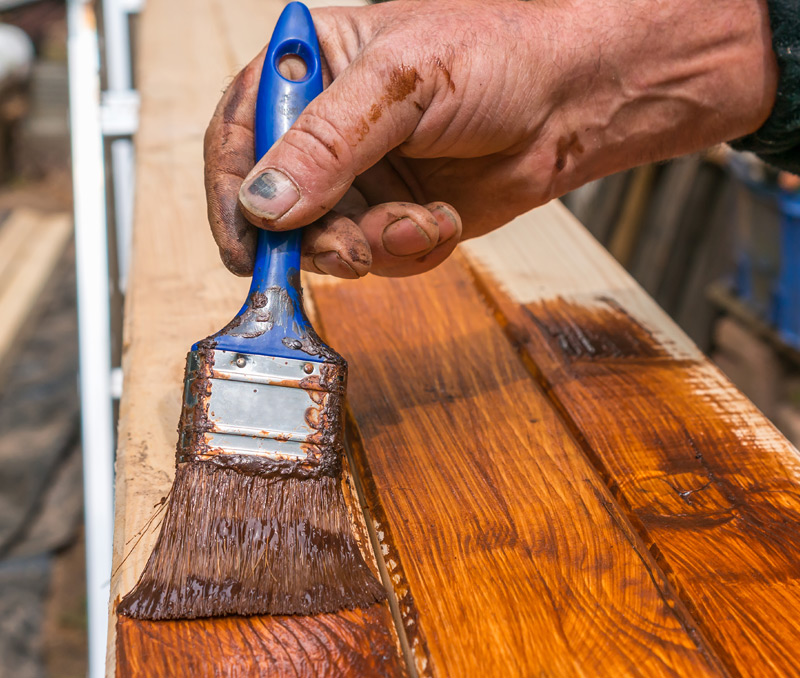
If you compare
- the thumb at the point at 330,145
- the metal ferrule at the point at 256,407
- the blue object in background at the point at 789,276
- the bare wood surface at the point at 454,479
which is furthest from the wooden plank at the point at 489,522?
the blue object in background at the point at 789,276

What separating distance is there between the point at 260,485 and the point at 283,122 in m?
0.53

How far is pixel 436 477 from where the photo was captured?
3.64 feet

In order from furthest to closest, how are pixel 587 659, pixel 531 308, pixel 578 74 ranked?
pixel 531 308, pixel 578 74, pixel 587 659

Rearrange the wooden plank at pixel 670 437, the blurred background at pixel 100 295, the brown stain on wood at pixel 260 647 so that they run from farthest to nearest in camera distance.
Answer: the blurred background at pixel 100 295 → the wooden plank at pixel 670 437 → the brown stain on wood at pixel 260 647

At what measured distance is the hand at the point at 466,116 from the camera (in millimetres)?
1186

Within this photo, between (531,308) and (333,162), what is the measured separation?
541 mm

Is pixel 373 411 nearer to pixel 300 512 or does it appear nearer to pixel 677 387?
pixel 300 512

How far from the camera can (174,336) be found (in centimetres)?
139

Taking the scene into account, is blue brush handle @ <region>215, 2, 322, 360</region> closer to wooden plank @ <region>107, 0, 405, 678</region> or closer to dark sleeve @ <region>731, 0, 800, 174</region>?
Answer: wooden plank @ <region>107, 0, 405, 678</region>

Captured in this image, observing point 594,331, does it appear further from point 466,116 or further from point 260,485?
point 260,485

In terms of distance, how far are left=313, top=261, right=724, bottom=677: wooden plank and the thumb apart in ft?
1.03

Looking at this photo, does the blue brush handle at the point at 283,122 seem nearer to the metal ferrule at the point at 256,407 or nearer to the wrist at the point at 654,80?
the metal ferrule at the point at 256,407

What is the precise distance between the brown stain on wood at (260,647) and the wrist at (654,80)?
3.15ft

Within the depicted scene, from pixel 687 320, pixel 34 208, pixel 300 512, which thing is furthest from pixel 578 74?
pixel 34 208
